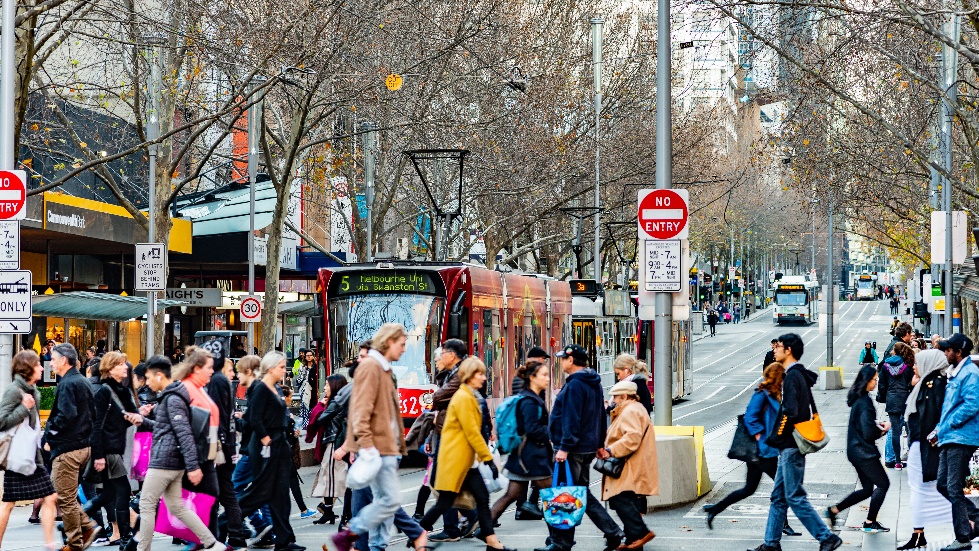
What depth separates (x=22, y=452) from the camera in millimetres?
11172

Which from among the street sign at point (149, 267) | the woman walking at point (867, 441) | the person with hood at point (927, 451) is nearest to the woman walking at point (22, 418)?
the woman walking at point (867, 441)

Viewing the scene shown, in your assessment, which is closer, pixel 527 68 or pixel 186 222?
pixel 186 222

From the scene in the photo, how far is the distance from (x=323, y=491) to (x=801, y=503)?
181 inches

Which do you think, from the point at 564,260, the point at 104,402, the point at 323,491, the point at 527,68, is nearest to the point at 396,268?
the point at 323,491

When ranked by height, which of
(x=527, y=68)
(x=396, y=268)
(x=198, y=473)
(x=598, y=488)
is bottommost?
(x=598, y=488)

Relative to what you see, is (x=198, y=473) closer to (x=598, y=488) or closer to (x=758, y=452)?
(x=758, y=452)

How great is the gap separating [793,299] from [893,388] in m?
79.8

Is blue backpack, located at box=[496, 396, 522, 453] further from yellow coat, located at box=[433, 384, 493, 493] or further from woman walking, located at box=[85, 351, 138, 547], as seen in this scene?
woman walking, located at box=[85, 351, 138, 547]

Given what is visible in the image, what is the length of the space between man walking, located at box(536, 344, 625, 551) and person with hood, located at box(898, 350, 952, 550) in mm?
2603

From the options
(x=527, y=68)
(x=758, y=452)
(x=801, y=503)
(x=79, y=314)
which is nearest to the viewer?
(x=801, y=503)

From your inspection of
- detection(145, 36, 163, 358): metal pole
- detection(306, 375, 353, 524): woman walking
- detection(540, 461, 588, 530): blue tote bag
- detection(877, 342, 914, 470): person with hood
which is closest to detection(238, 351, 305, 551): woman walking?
detection(306, 375, 353, 524): woman walking

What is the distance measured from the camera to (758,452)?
11914mm

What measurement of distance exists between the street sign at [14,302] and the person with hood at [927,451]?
8541mm

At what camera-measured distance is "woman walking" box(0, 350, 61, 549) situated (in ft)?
36.6
